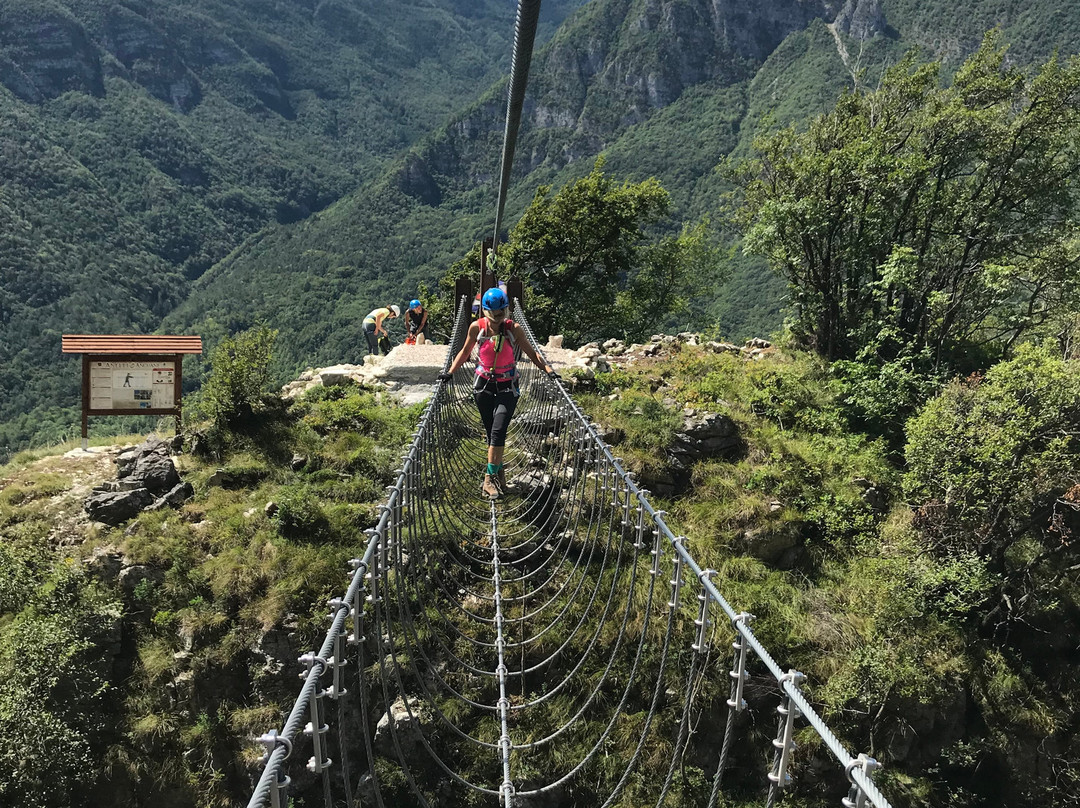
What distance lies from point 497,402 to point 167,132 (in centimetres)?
12360

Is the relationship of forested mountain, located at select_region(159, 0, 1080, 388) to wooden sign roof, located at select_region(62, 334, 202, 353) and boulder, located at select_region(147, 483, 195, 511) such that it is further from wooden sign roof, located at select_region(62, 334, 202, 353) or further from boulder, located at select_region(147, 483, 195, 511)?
boulder, located at select_region(147, 483, 195, 511)

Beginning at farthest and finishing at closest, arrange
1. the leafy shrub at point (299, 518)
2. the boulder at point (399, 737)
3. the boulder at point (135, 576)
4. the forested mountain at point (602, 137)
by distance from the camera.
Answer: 1. the forested mountain at point (602, 137)
2. the leafy shrub at point (299, 518)
3. the boulder at point (135, 576)
4. the boulder at point (399, 737)

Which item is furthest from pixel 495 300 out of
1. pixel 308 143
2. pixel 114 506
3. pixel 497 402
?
pixel 308 143

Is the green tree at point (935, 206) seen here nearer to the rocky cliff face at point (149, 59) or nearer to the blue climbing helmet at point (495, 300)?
the blue climbing helmet at point (495, 300)

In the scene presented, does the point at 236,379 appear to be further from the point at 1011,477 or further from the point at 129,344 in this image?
the point at 1011,477

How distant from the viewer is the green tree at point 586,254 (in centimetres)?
1412

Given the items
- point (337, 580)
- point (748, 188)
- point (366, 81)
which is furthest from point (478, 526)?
point (366, 81)

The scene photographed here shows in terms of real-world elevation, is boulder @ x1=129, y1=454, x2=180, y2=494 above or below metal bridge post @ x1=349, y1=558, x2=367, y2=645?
below

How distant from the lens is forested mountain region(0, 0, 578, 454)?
183ft

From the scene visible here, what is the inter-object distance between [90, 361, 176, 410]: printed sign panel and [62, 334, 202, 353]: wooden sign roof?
0.15m

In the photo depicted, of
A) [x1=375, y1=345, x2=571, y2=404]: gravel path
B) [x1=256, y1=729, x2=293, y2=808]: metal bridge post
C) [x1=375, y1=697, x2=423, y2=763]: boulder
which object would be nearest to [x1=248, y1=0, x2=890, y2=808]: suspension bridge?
[x1=375, y1=697, x2=423, y2=763]: boulder

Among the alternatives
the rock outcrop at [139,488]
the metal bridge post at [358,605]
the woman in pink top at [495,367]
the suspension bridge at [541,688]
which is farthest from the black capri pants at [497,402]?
the rock outcrop at [139,488]

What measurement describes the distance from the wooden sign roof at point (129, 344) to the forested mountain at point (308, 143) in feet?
44.3

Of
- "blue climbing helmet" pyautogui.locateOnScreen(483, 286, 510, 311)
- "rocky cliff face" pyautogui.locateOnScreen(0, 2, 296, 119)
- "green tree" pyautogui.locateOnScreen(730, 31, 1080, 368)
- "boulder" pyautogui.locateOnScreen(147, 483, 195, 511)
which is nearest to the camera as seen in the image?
"blue climbing helmet" pyautogui.locateOnScreen(483, 286, 510, 311)
